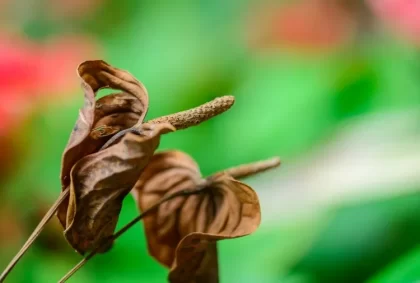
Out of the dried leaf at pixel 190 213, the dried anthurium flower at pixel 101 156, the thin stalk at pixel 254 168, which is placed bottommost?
the dried leaf at pixel 190 213

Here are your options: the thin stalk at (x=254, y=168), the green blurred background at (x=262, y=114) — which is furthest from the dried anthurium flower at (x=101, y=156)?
the green blurred background at (x=262, y=114)

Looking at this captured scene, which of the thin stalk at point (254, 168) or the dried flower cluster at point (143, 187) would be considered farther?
the thin stalk at point (254, 168)

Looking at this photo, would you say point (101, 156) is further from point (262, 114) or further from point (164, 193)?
point (262, 114)

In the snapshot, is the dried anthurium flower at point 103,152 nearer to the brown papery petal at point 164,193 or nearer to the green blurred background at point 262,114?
the brown papery petal at point 164,193

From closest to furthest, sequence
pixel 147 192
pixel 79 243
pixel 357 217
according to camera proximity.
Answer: pixel 79 243
pixel 147 192
pixel 357 217

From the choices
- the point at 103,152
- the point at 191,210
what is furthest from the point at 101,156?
the point at 191,210

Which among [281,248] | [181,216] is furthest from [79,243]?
[281,248]

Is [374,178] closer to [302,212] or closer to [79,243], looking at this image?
[302,212]
